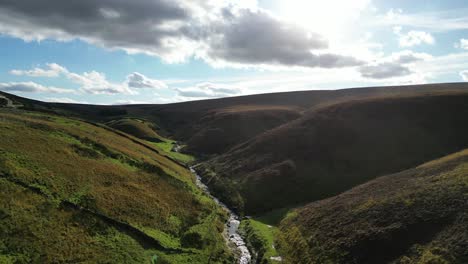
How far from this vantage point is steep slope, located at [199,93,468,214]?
67500mm

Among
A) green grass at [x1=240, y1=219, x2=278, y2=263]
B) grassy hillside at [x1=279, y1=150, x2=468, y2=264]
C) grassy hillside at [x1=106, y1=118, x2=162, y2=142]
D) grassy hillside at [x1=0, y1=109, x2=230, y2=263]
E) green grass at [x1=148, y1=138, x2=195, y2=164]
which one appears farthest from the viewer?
grassy hillside at [x1=106, y1=118, x2=162, y2=142]

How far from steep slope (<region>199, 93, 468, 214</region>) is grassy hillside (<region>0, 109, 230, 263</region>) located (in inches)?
696

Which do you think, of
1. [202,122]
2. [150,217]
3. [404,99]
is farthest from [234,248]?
[202,122]

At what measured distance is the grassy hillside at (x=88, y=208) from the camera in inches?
1204

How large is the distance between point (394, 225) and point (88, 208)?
32.6 m

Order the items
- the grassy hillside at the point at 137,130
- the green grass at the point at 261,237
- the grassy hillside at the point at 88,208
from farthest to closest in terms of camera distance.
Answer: the grassy hillside at the point at 137,130, the green grass at the point at 261,237, the grassy hillside at the point at 88,208

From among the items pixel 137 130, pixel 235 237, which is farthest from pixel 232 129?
pixel 235 237

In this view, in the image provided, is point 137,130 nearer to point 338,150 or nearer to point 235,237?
point 338,150

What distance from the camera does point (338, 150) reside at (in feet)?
268

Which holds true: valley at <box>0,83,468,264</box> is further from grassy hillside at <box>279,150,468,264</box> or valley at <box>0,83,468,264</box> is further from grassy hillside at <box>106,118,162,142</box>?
grassy hillside at <box>106,118,162,142</box>

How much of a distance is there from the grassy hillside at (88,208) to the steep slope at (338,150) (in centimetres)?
1769

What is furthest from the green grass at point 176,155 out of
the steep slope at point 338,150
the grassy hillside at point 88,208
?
the grassy hillside at point 88,208

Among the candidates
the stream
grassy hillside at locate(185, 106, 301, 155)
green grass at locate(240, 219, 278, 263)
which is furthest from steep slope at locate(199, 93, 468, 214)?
grassy hillside at locate(185, 106, 301, 155)

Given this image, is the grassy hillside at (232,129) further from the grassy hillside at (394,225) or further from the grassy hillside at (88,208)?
the grassy hillside at (394,225)
